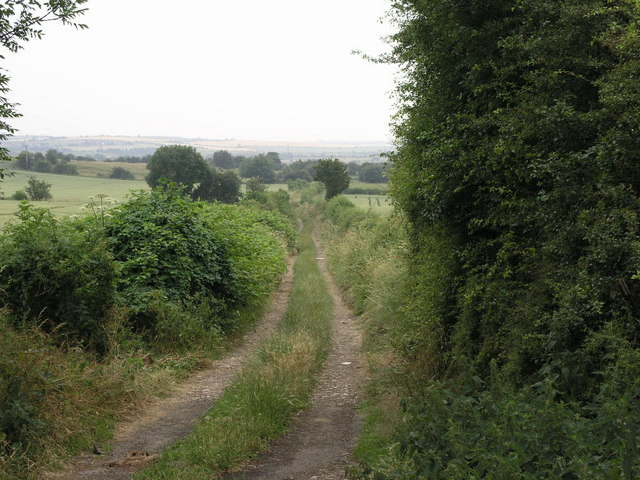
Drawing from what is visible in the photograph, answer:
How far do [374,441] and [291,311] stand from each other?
8.88 m

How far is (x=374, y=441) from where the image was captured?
665 cm

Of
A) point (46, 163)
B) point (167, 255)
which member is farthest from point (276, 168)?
point (167, 255)

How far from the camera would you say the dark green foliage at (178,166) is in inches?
2234

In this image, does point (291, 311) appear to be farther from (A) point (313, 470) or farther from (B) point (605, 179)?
(B) point (605, 179)

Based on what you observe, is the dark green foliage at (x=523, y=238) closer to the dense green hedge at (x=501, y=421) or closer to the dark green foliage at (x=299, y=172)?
the dense green hedge at (x=501, y=421)

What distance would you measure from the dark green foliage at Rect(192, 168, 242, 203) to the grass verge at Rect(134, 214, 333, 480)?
155 feet

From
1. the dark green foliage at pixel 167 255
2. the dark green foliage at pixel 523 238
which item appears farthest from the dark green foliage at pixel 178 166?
the dark green foliage at pixel 523 238

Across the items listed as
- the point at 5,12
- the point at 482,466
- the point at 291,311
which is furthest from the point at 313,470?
the point at 291,311

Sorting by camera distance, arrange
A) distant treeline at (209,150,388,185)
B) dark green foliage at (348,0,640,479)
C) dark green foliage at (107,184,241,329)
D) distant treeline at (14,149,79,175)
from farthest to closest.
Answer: distant treeline at (209,150,388,185) < distant treeline at (14,149,79,175) < dark green foliage at (107,184,241,329) < dark green foliage at (348,0,640,479)

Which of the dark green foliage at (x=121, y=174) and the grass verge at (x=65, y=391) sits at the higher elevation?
the dark green foliage at (x=121, y=174)

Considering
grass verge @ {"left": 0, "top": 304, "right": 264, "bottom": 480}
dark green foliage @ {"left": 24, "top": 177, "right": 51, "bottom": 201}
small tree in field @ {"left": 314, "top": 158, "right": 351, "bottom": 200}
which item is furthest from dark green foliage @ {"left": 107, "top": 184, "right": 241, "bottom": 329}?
small tree in field @ {"left": 314, "top": 158, "right": 351, "bottom": 200}

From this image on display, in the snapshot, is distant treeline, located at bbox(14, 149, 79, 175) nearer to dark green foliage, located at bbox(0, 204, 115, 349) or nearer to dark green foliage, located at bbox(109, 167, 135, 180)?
dark green foliage, located at bbox(109, 167, 135, 180)

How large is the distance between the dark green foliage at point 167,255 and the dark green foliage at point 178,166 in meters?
43.9

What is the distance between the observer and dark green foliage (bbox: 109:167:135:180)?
7069 cm
